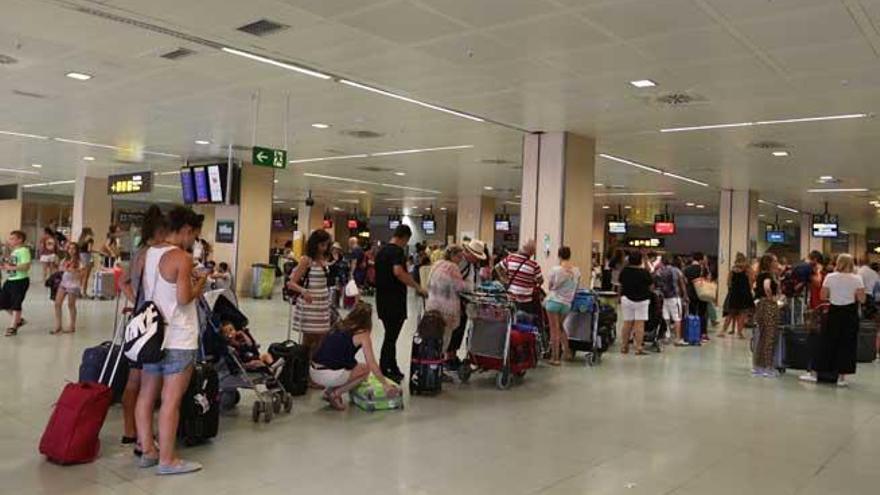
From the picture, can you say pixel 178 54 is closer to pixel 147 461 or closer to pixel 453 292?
pixel 453 292

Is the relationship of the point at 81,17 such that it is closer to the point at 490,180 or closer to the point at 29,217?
the point at 490,180

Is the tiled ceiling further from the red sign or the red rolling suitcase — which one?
the red sign

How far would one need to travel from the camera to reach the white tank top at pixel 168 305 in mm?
4082

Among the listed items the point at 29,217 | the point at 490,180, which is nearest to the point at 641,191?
the point at 490,180

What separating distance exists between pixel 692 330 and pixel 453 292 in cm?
620

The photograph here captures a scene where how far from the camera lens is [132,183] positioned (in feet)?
51.2

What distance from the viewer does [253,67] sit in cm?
805

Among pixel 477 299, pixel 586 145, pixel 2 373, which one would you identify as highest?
pixel 586 145

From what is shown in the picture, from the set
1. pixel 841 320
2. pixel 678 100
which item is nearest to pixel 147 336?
pixel 678 100

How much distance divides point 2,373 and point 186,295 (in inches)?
161

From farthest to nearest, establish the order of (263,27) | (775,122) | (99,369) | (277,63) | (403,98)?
(775,122), (403,98), (277,63), (263,27), (99,369)

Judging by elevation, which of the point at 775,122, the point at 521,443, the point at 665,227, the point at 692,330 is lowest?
the point at 521,443

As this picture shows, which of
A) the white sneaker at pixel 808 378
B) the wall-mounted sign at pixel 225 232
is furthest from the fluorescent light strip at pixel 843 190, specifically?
the wall-mounted sign at pixel 225 232

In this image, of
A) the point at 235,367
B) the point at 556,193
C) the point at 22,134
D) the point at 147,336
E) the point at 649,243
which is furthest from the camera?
the point at 649,243
